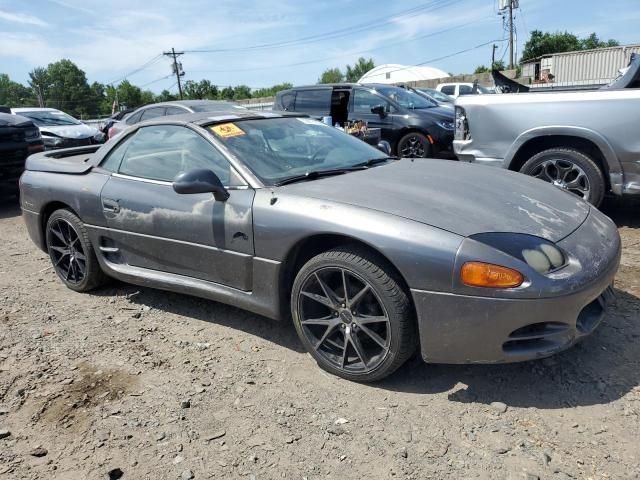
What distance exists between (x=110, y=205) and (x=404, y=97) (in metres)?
7.03

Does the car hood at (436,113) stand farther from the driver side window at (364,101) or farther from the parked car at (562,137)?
the parked car at (562,137)

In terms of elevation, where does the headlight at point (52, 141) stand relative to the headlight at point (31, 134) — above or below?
below

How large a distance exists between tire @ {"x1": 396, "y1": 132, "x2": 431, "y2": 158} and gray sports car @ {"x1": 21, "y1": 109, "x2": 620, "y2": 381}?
16.5 feet

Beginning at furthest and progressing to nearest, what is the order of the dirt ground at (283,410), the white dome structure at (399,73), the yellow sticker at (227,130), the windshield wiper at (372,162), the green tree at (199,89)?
the green tree at (199,89)
the white dome structure at (399,73)
the windshield wiper at (372,162)
the yellow sticker at (227,130)
the dirt ground at (283,410)

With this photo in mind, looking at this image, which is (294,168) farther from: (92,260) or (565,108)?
(565,108)

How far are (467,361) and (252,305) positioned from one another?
4.17 feet

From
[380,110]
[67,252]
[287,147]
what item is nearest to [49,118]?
[380,110]

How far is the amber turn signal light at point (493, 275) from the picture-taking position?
2.34 meters

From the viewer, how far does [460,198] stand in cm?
282

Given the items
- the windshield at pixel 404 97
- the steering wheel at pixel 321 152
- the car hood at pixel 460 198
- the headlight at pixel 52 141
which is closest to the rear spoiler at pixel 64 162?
the steering wheel at pixel 321 152

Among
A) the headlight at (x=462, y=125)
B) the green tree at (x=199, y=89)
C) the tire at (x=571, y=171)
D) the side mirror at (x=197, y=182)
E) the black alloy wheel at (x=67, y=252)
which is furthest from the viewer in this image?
the green tree at (x=199, y=89)

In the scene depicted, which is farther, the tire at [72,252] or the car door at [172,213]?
Answer: the tire at [72,252]

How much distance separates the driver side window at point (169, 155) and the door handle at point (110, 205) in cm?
23

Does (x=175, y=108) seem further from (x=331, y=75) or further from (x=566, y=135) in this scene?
(x=331, y=75)
